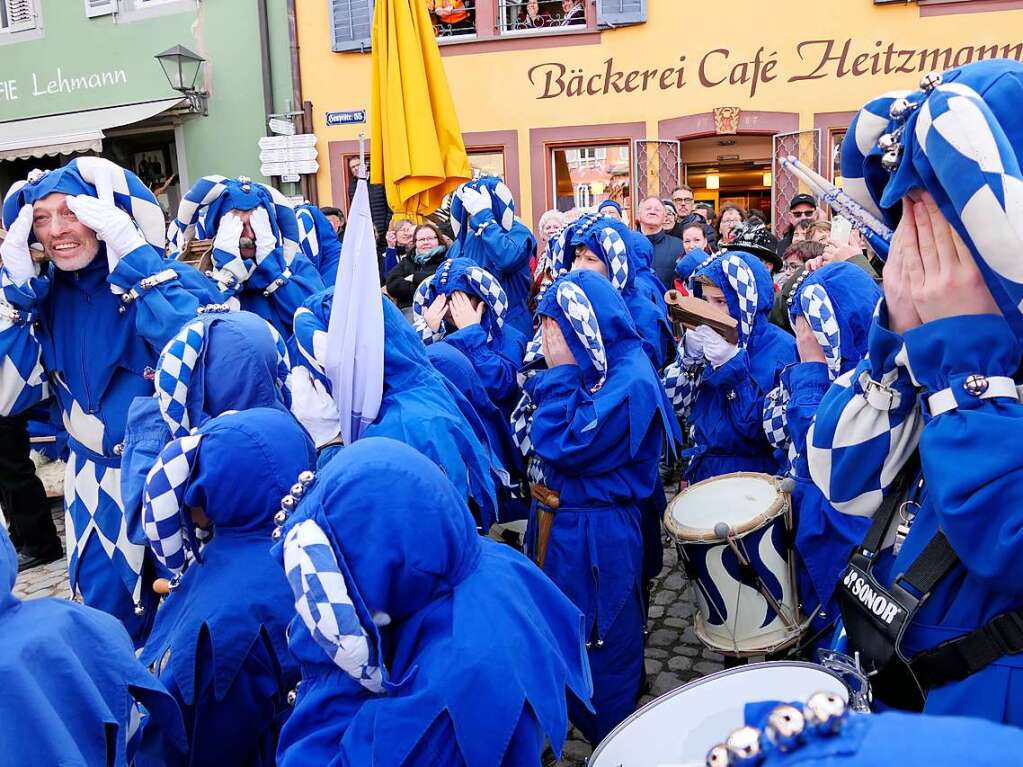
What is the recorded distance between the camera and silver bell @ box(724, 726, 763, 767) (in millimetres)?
643

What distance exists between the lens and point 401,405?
2994mm

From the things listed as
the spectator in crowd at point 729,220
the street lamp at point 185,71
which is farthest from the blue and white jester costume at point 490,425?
the street lamp at point 185,71

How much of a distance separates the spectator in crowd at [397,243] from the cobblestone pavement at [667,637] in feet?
13.2

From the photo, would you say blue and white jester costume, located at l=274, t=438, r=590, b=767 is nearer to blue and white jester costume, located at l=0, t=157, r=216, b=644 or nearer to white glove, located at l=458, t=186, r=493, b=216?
blue and white jester costume, located at l=0, t=157, r=216, b=644

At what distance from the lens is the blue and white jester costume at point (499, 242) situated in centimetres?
609

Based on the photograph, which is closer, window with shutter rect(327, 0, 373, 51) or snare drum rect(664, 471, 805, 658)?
snare drum rect(664, 471, 805, 658)

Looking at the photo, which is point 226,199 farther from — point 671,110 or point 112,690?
point 671,110

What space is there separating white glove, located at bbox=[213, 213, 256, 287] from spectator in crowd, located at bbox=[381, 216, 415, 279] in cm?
379

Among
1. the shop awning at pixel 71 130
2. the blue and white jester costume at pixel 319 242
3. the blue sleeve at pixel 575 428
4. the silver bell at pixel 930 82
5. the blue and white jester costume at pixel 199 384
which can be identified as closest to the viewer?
the silver bell at pixel 930 82

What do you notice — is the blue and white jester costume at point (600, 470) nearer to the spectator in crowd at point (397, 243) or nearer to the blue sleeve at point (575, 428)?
the blue sleeve at point (575, 428)

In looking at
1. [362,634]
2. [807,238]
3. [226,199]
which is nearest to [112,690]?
[362,634]

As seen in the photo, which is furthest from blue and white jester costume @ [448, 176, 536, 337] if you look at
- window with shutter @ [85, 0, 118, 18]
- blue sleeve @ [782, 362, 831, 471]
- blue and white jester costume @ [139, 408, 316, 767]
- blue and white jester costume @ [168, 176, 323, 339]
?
window with shutter @ [85, 0, 118, 18]

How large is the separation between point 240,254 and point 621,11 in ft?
29.2

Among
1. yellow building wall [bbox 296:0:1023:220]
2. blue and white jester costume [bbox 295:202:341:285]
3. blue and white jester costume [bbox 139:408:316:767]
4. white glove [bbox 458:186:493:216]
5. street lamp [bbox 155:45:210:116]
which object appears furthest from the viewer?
street lamp [bbox 155:45:210:116]
